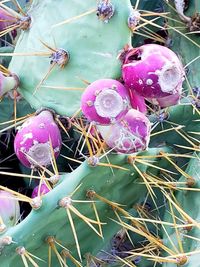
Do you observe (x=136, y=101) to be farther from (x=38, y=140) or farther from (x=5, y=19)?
(x=5, y=19)

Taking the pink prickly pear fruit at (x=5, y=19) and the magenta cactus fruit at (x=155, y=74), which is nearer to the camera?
the magenta cactus fruit at (x=155, y=74)

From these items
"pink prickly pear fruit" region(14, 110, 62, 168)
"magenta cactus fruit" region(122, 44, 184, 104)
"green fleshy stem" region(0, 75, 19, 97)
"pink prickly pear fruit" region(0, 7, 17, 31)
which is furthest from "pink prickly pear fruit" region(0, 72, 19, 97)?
"magenta cactus fruit" region(122, 44, 184, 104)

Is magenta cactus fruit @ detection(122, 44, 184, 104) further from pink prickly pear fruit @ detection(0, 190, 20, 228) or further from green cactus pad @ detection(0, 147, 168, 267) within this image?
pink prickly pear fruit @ detection(0, 190, 20, 228)

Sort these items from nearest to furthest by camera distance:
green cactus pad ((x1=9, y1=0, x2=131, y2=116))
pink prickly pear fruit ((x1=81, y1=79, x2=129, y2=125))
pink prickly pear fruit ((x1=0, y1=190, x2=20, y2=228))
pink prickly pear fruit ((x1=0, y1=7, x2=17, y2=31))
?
pink prickly pear fruit ((x1=81, y1=79, x2=129, y2=125)), green cactus pad ((x1=9, y1=0, x2=131, y2=116)), pink prickly pear fruit ((x1=0, y1=190, x2=20, y2=228)), pink prickly pear fruit ((x1=0, y1=7, x2=17, y2=31))

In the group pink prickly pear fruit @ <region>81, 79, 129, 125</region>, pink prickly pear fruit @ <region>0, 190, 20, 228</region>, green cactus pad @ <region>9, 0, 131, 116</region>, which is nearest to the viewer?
pink prickly pear fruit @ <region>81, 79, 129, 125</region>

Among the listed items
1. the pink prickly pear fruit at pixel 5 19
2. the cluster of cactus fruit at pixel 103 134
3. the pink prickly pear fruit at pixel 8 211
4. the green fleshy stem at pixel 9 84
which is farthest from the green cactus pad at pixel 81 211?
the pink prickly pear fruit at pixel 5 19

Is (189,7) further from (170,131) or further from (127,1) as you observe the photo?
(127,1)

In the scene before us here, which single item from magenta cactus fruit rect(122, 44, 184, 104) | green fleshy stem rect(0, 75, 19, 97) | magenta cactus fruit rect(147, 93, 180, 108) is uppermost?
magenta cactus fruit rect(122, 44, 184, 104)

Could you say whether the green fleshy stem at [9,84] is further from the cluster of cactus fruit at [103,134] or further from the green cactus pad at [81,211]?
the green cactus pad at [81,211]
